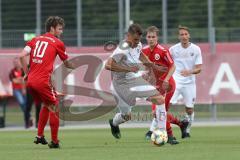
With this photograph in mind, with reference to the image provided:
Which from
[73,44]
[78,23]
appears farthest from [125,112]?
[78,23]

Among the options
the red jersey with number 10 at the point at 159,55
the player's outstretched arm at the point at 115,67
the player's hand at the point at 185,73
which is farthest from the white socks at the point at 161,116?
the player's hand at the point at 185,73

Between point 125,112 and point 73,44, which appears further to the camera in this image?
point 73,44

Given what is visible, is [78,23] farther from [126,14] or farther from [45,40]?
[45,40]

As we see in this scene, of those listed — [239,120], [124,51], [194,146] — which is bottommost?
[239,120]

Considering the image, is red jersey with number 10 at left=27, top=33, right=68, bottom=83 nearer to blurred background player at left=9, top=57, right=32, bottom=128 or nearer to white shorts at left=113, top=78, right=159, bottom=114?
white shorts at left=113, top=78, right=159, bottom=114

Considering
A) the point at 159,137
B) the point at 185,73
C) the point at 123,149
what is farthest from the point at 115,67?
the point at 185,73

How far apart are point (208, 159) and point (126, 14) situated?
19.0 m

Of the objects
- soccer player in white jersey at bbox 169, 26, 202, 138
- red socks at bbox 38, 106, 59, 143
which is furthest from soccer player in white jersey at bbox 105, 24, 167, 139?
soccer player in white jersey at bbox 169, 26, 202, 138

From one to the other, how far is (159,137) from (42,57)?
99.1 inches

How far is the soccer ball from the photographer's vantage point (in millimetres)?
15852

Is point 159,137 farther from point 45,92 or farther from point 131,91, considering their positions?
point 45,92

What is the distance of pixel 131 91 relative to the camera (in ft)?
55.7

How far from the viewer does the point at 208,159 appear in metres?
13.0

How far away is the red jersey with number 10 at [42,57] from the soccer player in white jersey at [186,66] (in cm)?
434
